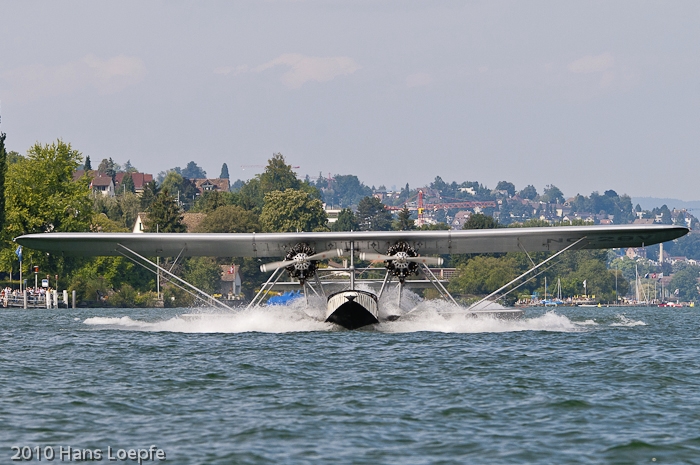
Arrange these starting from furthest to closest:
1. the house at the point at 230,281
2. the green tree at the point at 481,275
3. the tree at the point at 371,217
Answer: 1. the tree at the point at 371,217
2. the green tree at the point at 481,275
3. the house at the point at 230,281

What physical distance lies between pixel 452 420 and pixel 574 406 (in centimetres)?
Answer: 213

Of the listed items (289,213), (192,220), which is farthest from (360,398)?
(192,220)

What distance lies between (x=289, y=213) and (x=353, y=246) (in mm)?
82844

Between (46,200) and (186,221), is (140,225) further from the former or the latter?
(46,200)

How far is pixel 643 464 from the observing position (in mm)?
11867

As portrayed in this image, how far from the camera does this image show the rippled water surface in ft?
41.5

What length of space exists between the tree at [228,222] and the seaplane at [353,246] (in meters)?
70.5

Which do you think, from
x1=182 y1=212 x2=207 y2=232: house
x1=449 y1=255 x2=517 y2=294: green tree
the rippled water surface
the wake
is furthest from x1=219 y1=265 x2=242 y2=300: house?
the rippled water surface

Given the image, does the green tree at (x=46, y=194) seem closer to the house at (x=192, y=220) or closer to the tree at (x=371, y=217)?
the house at (x=192, y=220)

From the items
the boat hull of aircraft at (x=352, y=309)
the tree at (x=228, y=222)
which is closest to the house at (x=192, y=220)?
the tree at (x=228, y=222)

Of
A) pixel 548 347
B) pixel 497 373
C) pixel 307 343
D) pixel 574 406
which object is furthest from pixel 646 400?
pixel 307 343

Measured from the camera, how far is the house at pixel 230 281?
10134cm

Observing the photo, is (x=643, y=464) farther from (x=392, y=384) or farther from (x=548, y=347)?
(x=548, y=347)

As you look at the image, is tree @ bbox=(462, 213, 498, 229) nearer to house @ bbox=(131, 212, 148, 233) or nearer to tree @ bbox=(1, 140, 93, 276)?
house @ bbox=(131, 212, 148, 233)
